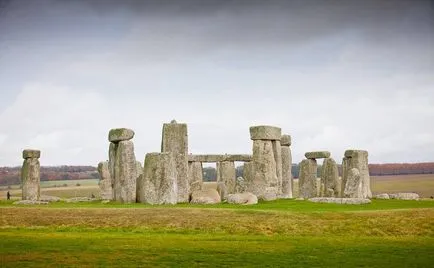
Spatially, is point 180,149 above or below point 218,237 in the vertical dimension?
above

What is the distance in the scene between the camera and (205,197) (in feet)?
107

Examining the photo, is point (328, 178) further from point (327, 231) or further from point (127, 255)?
point (127, 255)

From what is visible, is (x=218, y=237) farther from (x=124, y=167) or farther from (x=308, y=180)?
(x=308, y=180)

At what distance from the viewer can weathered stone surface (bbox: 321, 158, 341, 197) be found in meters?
41.6

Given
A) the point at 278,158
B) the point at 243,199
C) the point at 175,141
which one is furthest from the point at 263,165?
the point at 175,141

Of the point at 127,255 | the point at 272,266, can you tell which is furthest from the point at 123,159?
the point at 272,266

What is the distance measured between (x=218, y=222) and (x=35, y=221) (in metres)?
7.38

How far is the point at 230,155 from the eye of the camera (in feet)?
148

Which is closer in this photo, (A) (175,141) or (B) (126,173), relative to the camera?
(B) (126,173)

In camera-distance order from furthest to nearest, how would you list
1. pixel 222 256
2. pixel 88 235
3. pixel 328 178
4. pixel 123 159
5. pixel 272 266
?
pixel 328 178
pixel 123 159
pixel 88 235
pixel 222 256
pixel 272 266

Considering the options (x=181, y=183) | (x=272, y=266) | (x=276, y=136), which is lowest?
(x=272, y=266)

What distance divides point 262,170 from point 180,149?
5238 mm

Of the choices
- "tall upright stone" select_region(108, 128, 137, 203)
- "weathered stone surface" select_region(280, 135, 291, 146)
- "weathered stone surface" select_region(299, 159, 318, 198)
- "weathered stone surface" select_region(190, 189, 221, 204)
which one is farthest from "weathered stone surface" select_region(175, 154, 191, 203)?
"weathered stone surface" select_region(299, 159, 318, 198)

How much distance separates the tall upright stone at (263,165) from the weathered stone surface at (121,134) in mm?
7411
